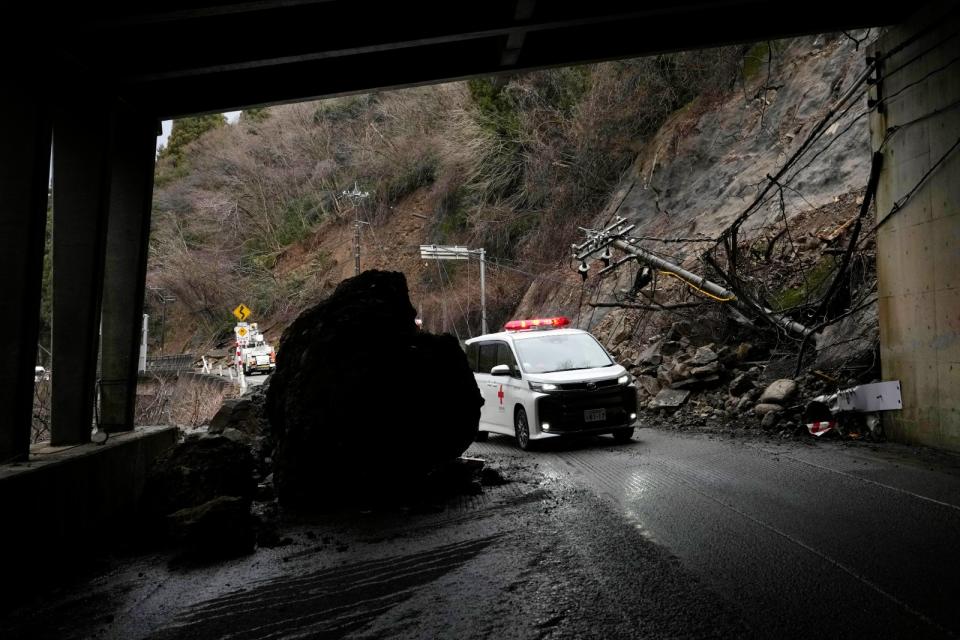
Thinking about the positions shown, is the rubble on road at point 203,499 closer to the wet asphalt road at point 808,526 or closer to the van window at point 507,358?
the wet asphalt road at point 808,526

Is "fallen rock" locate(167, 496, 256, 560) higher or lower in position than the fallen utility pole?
lower

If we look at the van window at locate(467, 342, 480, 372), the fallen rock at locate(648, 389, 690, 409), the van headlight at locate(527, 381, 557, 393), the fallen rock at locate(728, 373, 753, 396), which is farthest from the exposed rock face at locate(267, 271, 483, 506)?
the fallen rock at locate(648, 389, 690, 409)

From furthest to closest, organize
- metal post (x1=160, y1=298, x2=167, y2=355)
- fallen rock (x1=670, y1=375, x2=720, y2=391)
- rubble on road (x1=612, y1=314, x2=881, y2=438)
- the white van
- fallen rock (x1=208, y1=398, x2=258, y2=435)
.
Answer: metal post (x1=160, y1=298, x2=167, y2=355) < fallen rock (x1=670, y1=375, x2=720, y2=391) < rubble on road (x1=612, y1=314, x2=881, y2=438) < fallen rock (x1=208, y1=398, x2=258, y2=435) < the white van

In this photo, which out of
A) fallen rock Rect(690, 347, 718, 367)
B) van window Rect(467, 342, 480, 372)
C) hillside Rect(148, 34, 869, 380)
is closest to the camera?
van window Rect(467, 342, 480, 372)

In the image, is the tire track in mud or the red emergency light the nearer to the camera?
the tire track in mud

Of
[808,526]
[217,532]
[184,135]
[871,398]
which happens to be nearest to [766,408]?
[871,398]

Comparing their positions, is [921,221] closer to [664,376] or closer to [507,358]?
[507,358]

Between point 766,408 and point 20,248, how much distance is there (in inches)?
431

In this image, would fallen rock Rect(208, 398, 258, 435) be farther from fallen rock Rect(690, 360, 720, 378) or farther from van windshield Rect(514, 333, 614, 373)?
fallen rock Rect(690, 360, 720, 378)

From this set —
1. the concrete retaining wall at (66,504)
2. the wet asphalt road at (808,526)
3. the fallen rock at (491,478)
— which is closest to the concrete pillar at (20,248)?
the concrete retaining wall at (66,504)

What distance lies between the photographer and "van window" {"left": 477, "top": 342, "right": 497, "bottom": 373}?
46.9 ft

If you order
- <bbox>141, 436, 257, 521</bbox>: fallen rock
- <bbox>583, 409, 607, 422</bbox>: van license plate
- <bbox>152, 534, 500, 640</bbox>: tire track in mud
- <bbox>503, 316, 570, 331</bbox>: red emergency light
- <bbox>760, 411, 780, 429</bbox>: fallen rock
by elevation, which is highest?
<bbox>503, 316, 570, 331</bbox>: red emergency light

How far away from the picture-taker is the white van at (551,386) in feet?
39.8

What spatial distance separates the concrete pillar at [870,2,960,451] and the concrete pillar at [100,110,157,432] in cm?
965
